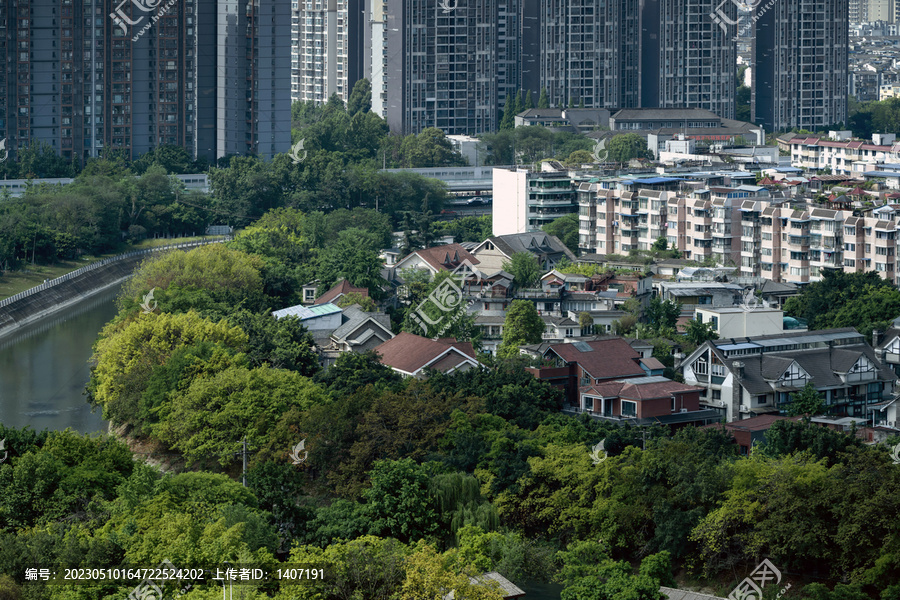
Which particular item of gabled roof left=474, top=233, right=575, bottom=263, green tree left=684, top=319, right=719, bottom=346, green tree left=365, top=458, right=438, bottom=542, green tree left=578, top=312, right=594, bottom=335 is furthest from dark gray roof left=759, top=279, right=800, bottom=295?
green tree left=365, top=458, right=438, bottom=542

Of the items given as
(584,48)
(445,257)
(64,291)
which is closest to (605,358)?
(445,257)

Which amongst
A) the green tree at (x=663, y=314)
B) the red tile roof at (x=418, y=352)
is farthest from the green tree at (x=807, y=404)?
the green tree at (x=663, y=314)

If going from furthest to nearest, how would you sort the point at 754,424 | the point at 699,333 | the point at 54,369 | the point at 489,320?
1. the point at 54,369
2. the point at 489,320
3. the point at 699,333
4. the point at 754,424

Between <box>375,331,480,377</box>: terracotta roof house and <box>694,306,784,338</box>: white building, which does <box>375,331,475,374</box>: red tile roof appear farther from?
<box>694,306,784,338</box>: white building

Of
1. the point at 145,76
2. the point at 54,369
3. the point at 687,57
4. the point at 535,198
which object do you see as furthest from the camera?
the point at 687,57

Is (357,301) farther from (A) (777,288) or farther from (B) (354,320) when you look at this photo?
(A) (777,288)

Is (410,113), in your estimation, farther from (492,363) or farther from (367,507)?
(367,507)

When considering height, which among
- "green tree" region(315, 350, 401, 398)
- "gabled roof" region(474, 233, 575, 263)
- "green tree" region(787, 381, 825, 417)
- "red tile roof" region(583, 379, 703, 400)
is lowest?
"green tree" region(787, 381, 825, 417)
